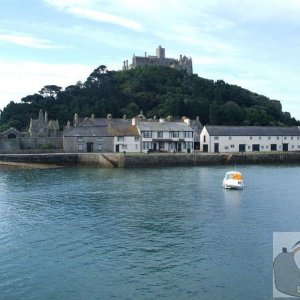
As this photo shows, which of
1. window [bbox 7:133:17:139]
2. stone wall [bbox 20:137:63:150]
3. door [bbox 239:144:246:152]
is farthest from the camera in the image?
door [bbox 239:144:246:152]

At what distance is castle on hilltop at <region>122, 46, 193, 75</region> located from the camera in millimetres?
161750

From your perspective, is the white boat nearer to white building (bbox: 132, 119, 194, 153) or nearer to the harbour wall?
the harbour wall

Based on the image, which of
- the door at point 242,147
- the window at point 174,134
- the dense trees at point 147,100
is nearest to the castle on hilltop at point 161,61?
the dense trees at point 147,100

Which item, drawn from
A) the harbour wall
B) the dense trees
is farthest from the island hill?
the harbour wall

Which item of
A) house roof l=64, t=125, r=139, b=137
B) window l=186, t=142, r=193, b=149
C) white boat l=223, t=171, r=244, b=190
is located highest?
house roof l=64, t=125, r=139, b=137

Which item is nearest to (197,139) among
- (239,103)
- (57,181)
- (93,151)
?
(93,151)

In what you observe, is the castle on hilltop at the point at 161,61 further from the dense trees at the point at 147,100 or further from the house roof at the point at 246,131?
the house roof at the point at 246,131

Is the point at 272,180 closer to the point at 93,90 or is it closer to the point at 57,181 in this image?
the point at 57,181

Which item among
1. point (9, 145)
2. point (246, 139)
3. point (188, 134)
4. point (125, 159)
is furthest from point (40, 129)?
point (246, 139)

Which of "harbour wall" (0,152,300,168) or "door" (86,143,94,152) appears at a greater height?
"door" (86,143,94,152)

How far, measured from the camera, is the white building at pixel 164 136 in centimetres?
6769

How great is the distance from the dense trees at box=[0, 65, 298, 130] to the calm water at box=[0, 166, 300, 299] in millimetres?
59583

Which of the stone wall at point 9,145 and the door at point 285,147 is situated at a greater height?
the stone wall at point 9,145

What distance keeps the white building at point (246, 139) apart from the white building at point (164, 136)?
349 centimetres
